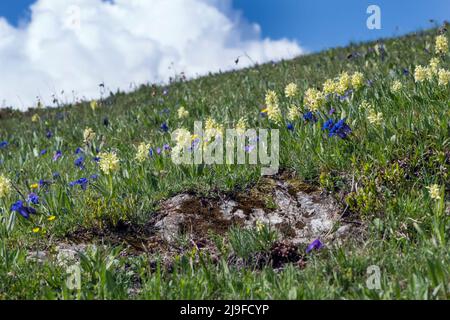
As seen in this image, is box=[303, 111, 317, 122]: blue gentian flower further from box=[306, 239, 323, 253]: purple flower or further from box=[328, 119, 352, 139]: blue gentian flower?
box=[306, 239, 323, 253]: purple flower

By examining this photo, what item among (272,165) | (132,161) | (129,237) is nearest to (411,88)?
(272,165)

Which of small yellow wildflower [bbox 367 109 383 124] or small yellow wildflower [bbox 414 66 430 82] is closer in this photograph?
small yellow wildflower [bbox 367 109 383 124]

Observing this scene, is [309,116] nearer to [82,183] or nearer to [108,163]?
[108,163]

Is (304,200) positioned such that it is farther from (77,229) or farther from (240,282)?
(77,229)

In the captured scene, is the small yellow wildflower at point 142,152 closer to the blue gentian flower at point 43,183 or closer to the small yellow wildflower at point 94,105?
the blue gentian flower at point 43,183

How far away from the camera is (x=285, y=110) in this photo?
7320 millimetres

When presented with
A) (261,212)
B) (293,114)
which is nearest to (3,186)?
(261,212)

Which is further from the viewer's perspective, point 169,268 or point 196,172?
point 196,172

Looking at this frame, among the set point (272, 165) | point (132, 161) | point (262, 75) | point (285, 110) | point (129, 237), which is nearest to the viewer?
point (129, 237)

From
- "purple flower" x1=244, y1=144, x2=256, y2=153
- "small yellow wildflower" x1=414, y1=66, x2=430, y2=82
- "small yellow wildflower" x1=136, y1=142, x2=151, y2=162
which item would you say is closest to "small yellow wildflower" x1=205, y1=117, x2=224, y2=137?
"purple flower" x1=244, y1=144, x2=256, y2=153

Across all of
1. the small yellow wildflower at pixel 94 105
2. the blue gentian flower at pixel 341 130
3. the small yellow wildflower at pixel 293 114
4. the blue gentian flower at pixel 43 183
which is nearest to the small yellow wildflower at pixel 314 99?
the small yellow wildflower at pixel 293 114

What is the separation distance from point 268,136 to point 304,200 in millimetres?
1232

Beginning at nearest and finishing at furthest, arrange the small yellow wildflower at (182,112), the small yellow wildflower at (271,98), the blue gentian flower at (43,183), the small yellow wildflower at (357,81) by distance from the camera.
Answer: the blue gentian flower at (43,183) → the small yellow wildflower at (271,98) → the small yellow wildflower at (357,81) → the small yellow wildflower at (182,112)

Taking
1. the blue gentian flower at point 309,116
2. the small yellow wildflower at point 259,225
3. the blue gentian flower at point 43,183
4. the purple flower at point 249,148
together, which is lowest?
the small yellow wildflower at point 259,225
